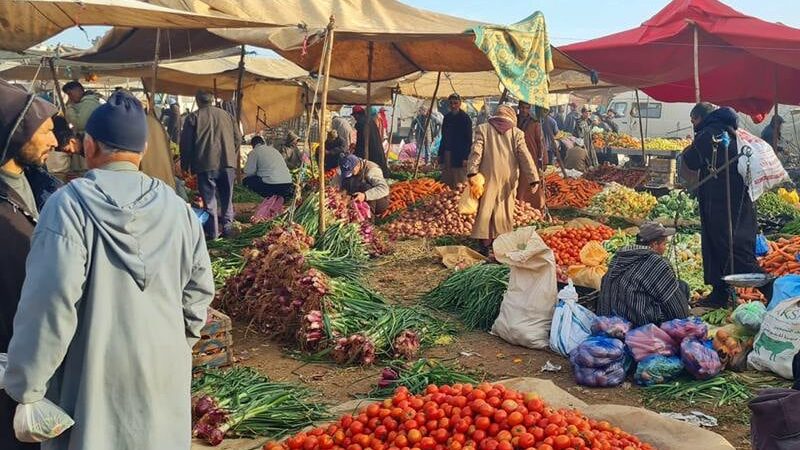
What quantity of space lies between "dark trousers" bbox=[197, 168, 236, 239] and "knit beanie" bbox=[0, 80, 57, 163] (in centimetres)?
687

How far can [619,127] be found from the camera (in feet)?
85.3

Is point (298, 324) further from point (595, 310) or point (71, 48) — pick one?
point (71, 48)

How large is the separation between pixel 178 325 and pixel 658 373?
370 cm

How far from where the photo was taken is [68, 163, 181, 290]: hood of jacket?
2305mm

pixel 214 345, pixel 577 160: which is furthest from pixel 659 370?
pixel 577 160

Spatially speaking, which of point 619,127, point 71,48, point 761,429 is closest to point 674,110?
point 619,127

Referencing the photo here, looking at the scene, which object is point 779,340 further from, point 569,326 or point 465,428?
point 465,428

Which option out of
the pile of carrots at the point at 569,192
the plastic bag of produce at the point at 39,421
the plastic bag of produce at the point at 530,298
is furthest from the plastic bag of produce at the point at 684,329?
the pile of carrots at the point at 569,192

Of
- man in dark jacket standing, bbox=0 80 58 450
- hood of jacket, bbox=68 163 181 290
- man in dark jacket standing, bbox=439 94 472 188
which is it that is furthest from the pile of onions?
hood of jacket, bbox=68 163 181 290

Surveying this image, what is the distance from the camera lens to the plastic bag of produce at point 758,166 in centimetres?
663

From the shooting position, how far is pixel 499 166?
8.47 m

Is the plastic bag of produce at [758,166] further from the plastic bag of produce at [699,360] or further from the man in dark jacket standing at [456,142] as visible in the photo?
the man in dark jacket standing at [456,142]

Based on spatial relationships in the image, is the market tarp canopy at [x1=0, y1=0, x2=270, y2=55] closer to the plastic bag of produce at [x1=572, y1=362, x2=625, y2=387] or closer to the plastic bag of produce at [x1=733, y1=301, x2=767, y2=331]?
the plastic bag of produce at [x1=572, y1=362, x2=625, y2=387]

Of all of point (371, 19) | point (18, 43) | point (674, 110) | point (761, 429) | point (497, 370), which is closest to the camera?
point (761, 429)
